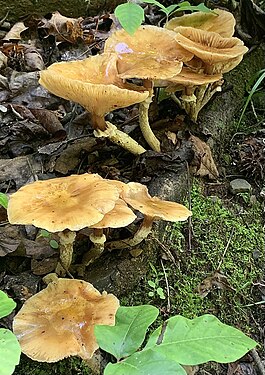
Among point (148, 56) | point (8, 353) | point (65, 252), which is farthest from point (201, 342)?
point (148, 56)

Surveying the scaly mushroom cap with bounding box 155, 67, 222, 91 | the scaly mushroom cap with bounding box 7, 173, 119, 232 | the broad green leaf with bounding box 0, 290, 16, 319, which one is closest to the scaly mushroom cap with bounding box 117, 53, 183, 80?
the scaly mushroom cap with bounding box 155, 67, 222, 91

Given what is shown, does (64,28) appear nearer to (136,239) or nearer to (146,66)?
(146,66)

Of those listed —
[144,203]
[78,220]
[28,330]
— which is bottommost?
[28,330]

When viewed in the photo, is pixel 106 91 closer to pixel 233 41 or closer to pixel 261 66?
pixel 233 41

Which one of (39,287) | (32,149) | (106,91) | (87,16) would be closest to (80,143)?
(32,149)

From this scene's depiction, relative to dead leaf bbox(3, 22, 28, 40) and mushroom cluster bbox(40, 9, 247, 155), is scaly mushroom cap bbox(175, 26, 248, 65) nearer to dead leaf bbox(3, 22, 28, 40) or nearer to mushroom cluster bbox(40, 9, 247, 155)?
mushroom cluster bbox(40, 9, 247, 155)

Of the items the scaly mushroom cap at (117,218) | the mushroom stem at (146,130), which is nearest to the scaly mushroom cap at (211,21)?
the mushroom stem at (146,130)

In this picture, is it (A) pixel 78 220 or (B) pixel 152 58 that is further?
(B) pixel 152 58
